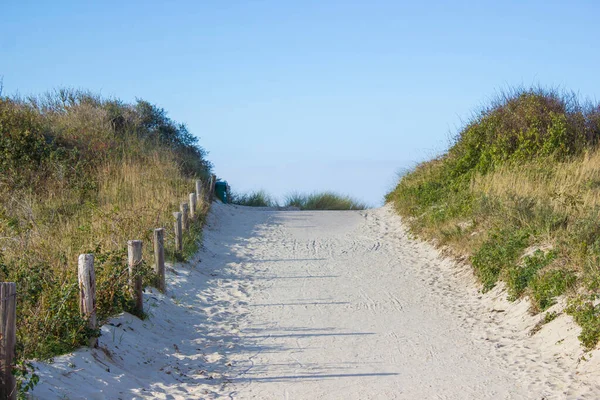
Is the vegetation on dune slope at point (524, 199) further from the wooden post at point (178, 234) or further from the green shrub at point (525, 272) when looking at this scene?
the wooden post at point (178, 234)

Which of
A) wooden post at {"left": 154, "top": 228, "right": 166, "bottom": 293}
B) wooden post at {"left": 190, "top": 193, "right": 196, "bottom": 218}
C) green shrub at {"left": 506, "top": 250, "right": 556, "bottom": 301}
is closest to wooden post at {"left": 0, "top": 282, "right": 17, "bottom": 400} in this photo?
wooden post at {"left": 154, "top": 228, "right": 166, "bottom": 293}

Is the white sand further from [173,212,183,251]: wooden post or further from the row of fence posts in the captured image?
[173,212,183,251]: wooden post

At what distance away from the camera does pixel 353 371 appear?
8.10m

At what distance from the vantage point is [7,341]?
18.3 ft

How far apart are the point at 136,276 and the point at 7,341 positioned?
416 centimetres

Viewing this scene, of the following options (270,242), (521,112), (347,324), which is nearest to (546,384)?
(347,324)

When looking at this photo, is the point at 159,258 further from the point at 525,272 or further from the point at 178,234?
→ the point at 525,272

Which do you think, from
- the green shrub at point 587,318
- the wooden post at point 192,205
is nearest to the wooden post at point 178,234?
the wooden post at point 192,205

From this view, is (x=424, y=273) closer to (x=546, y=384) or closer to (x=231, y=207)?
(x=546, y=384)

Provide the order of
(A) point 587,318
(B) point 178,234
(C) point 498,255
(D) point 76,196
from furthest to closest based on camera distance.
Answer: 1. (D) point 76,196
2. (B) point 178,234
3. (C) point 498,255
4. (A) point 587,318

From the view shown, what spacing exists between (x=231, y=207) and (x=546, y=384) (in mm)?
18377

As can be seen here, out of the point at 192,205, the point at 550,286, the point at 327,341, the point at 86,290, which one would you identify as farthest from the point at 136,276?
the point at 192,205

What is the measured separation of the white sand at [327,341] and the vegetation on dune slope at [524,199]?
0.58 meters

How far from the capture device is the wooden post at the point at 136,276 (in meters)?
9.73
